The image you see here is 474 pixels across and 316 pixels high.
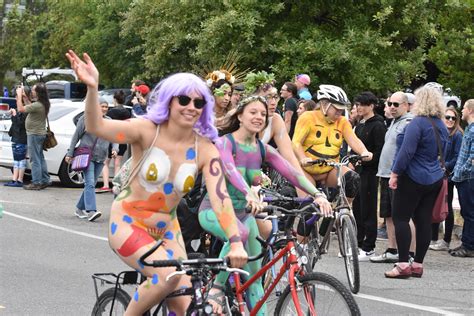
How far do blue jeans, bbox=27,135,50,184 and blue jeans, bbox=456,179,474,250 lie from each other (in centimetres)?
793

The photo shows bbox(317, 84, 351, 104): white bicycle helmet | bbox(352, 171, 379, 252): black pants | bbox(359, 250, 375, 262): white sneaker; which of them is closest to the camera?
bbox(317, 84, 351, 104): white bicycle helmet

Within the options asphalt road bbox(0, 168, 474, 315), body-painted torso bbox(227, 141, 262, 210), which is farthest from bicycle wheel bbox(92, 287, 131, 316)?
asphalt road bbox(0, 168, 474, 315)

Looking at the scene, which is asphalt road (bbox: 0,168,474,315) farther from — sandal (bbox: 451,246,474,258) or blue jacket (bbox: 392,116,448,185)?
blue jacket (bbox: 392,116,448,185)

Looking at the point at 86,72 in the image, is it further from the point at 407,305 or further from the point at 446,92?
the point at 446,92

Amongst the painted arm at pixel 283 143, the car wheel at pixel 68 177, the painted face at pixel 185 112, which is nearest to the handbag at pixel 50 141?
the car wheel at pixel 68 177

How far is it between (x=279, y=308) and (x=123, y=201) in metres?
1.14

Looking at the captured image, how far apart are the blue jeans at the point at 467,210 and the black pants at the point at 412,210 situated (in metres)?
1.89

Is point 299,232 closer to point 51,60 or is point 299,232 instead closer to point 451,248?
point 451,248

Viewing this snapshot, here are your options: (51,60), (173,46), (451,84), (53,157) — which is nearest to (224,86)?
(53,157)

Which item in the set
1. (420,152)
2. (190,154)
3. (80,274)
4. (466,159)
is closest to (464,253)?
(466,159)

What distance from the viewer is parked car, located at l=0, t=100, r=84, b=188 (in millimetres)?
18469

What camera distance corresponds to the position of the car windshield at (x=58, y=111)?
18.9 m

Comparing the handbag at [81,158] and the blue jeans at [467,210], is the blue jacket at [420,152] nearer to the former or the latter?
the blue jeans at [467,210]

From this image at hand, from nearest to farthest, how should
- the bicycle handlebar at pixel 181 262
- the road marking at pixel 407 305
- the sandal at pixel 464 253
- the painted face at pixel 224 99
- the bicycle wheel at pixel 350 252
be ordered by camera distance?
the bicycle handlebar at pixel 181 262 < the road marking at pixel 407 305 < the painted face at pixel 224 99 < the bicycle wheel at pixel 350 252 < the sandal at pixel 464 253
